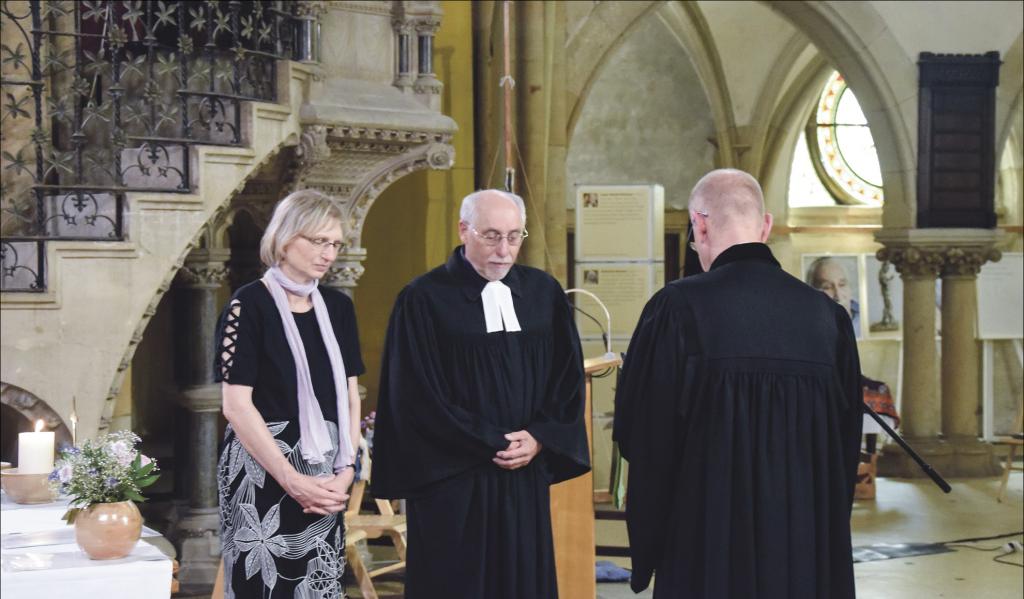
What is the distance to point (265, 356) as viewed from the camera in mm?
3861

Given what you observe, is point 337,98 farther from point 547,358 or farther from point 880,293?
point 880,293

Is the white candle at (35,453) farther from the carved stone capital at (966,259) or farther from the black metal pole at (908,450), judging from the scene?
the carved stone capital at (966,259)

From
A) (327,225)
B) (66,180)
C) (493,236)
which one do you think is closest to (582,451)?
(493,236)

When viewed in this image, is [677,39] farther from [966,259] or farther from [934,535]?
[934,535]

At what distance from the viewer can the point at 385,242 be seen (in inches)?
385

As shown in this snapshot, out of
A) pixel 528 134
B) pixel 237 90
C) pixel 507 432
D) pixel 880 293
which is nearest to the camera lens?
pixel 507 432

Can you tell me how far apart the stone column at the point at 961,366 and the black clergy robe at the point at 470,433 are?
31.2 ft

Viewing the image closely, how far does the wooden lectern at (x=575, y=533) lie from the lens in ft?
17.3

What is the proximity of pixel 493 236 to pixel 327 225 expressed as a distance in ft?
1.68

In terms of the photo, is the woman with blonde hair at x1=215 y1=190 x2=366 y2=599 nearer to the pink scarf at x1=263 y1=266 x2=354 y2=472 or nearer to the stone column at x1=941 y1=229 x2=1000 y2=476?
the pink scarf at x1=263 y1=266 x2=354 y2=472

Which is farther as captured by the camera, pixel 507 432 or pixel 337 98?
pixel 337 98

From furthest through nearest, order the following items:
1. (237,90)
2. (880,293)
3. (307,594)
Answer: (880,293)
(237,90)
(307,594)

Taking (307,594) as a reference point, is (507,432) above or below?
above

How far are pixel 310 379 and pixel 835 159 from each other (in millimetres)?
15946
